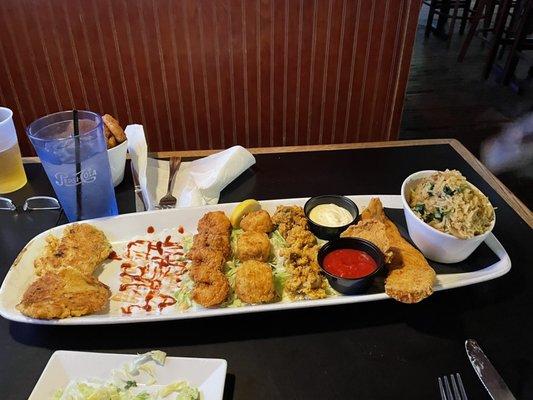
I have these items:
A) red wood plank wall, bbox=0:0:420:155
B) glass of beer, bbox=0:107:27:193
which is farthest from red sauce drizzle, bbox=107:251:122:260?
red wood plank wall, bbox=0:0:420:155

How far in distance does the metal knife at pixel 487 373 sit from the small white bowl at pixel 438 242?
0.98 feet

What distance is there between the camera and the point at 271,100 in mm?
3217

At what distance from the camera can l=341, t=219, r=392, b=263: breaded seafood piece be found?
4.76 feet

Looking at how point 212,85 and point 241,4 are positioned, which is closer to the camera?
point 241,4

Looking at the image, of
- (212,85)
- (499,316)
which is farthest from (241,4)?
(499,316)

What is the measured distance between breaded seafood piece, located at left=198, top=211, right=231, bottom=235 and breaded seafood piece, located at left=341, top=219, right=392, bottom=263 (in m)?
0.43

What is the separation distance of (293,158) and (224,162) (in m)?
0.39

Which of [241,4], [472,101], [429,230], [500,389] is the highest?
[241,4]

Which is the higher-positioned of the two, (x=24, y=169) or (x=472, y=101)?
(x=24, y=169)

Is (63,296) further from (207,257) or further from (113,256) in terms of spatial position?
(207,257)

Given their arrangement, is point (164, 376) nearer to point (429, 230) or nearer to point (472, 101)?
point (429, 230)

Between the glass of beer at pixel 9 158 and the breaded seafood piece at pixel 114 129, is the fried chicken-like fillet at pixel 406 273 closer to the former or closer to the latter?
the breaded seafood piece at pixel 114 129

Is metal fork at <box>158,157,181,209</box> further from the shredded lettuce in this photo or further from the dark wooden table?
the shredded lettuce

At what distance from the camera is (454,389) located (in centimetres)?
119
